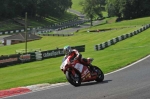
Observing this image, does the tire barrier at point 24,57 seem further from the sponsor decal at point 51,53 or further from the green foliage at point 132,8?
the green foliage at point 132,8

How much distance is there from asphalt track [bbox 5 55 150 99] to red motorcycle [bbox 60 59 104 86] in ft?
1.00

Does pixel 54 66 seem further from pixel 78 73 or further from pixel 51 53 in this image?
pixel 78 73

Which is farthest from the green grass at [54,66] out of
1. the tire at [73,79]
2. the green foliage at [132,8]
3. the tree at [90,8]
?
the tree at [90,8]

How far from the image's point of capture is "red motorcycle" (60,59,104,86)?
45.5 ft

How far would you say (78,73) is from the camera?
14.3m

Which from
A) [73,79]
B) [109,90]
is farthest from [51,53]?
[109,90]

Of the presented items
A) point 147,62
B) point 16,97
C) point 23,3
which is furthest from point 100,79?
point 23,3

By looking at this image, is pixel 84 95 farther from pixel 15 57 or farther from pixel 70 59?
pixel 15 57

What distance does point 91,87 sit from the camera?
13586mm

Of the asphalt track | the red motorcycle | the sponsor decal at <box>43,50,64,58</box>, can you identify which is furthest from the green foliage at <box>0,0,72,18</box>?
the asphalt track

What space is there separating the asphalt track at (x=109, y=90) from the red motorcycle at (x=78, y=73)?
1.00 ft

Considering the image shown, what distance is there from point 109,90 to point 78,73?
2269 mm

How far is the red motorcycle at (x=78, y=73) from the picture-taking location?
45.5 ft

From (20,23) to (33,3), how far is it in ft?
50.8
